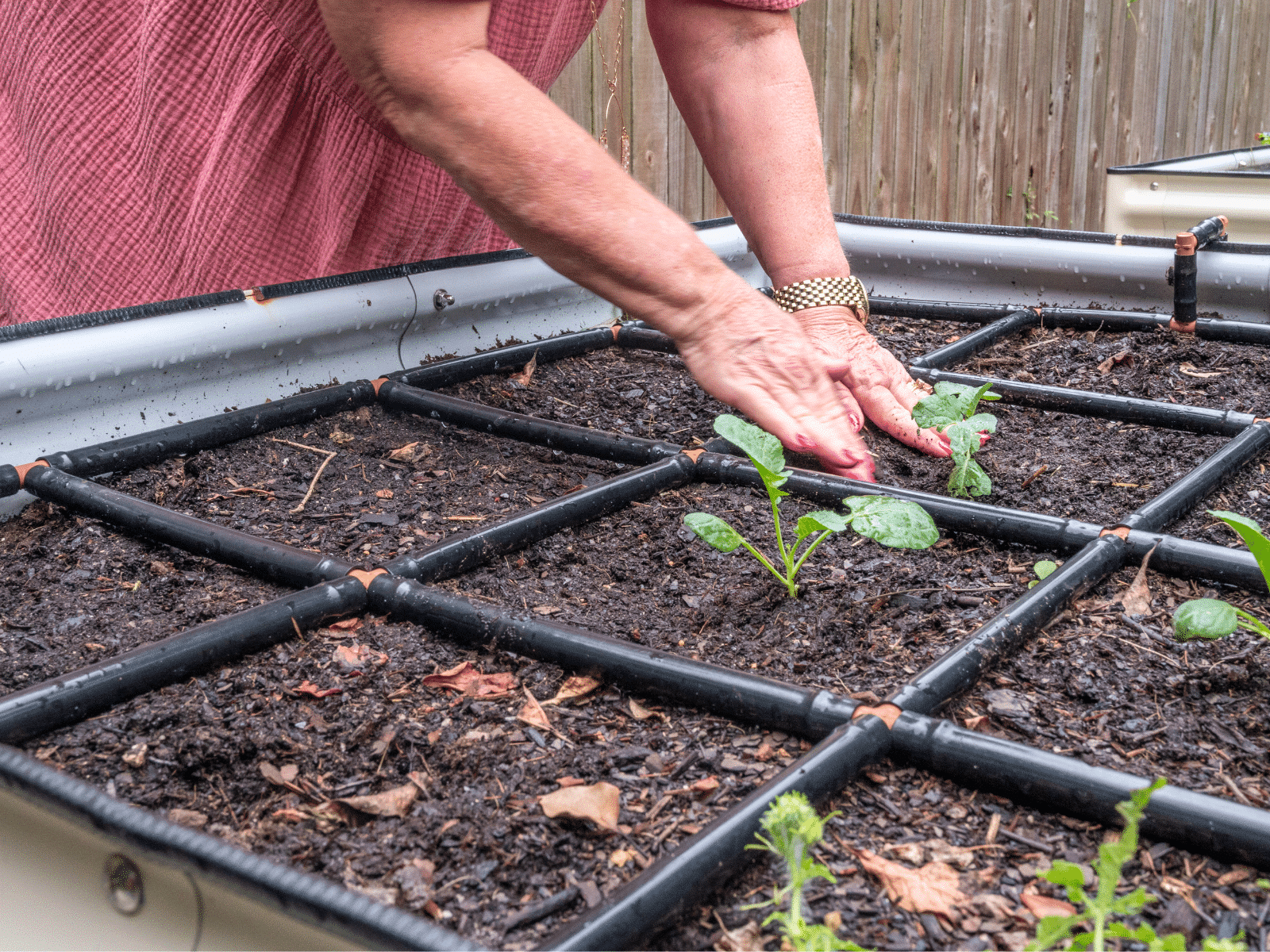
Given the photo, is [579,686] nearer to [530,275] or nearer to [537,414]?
[537,414]

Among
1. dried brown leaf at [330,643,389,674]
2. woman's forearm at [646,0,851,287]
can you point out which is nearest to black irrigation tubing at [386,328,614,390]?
woman's forearm at [646,0,851,287]

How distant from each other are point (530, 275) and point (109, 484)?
811mm

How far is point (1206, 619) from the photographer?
33.8 inches

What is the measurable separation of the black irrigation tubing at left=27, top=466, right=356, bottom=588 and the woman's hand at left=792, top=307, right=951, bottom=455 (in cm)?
69

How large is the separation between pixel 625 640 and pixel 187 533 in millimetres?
486

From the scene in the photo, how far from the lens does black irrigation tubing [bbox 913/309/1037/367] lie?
1667mm

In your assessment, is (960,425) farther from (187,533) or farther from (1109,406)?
(187,533)

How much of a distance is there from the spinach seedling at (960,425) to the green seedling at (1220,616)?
35 centimetres

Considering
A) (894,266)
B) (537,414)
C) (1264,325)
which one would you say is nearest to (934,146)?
(894,266)

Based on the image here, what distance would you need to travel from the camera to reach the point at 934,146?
4758mm

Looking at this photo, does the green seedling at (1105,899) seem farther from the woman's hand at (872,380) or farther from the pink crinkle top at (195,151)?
the pink crinkle top at (195,151)

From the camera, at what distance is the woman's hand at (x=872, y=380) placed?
4.59 feet

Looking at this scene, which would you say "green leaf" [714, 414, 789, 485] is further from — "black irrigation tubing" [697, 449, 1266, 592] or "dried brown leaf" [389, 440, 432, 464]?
"dried brown leaf" [389, 440, 432, 464]

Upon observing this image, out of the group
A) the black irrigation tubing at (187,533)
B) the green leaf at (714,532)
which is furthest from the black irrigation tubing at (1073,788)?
→ the black irrigation tubing at (187,533)
